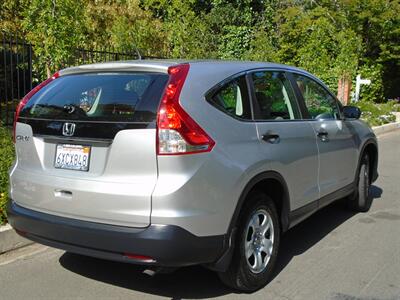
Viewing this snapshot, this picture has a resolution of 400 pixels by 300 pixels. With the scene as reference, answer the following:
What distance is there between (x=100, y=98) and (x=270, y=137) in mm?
1336

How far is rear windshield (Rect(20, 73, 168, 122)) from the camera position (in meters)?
3.44

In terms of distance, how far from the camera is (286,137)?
4301mm

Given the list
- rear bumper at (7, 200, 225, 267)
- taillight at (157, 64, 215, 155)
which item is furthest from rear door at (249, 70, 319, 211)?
rear bumper at (7, 200, 225, 267)

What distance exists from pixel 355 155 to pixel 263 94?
197 cm

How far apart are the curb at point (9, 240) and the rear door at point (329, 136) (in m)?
2.87

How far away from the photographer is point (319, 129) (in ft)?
16.0

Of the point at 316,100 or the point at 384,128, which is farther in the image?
the point at 384,128

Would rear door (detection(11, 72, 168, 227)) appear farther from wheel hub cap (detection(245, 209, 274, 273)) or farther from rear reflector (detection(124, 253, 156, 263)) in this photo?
wheel hub cap (detection(245, 209, 274, 273))

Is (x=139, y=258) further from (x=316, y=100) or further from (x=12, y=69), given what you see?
(x=12, y=69)

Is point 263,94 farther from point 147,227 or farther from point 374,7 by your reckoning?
point 374,7

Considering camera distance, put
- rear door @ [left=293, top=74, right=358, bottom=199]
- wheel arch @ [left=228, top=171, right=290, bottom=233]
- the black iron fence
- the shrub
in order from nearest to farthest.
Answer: wheel arch @ [left=228, top=171, right=290, bottom=233] → rear door @ [left=293, top=74, right=358, bottom=199] → the black iron fence → the shrub

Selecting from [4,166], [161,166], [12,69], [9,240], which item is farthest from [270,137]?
[12,69]

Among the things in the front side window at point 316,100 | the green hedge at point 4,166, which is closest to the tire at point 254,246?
the front side window at point 316,100

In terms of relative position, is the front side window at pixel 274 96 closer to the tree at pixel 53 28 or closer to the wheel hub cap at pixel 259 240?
the wheel hub cap at pixel 259 240
